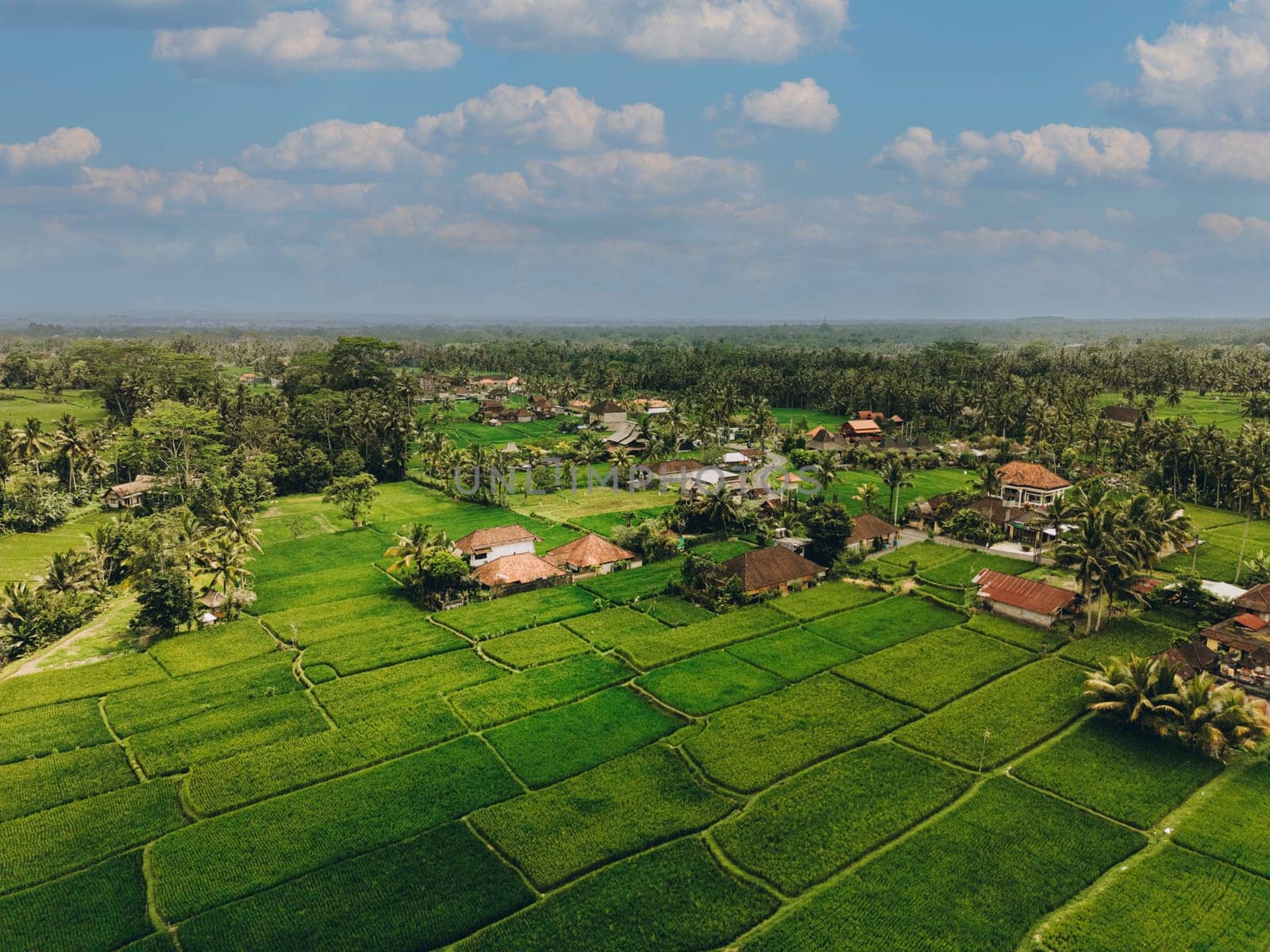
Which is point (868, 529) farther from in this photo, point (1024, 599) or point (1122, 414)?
point (1122, 414)

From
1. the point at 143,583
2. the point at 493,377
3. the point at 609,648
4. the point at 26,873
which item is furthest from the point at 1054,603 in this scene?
the point at 493,377

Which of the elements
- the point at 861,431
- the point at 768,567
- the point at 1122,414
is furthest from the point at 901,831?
the point at 1122,414

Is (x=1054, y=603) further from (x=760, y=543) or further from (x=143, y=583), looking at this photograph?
(x=143, y=583)

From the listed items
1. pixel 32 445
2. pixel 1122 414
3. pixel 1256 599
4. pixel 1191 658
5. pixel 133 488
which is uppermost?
pixel 1122 414

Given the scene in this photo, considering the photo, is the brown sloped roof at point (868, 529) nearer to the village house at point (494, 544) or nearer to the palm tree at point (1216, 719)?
the village house at point (494, 544)

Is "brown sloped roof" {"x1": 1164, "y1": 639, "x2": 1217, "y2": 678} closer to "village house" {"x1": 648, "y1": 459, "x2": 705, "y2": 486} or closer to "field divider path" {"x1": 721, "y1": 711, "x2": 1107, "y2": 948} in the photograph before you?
"field divider path" {"x1": 721, "y1": 711, "x2": 1107, "y2": 948}

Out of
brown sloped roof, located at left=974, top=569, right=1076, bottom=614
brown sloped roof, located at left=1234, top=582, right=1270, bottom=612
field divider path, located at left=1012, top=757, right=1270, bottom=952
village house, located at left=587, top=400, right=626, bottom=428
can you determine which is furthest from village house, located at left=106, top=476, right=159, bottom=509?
brown sloped roof, located at left=1234, top=582, right=1270, bottom=612

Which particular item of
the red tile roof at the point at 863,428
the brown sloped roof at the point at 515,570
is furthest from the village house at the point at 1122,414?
the brown sloped roof at the point at 515,570
